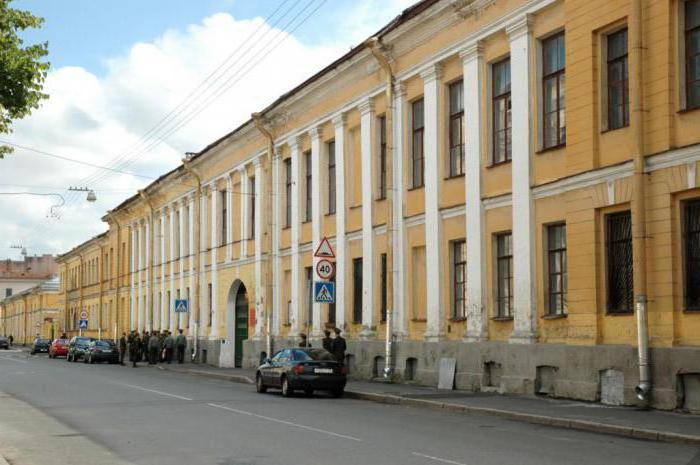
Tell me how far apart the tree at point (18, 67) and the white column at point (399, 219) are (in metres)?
13.9

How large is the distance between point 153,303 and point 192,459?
4785cm

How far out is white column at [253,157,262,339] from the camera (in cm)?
4025

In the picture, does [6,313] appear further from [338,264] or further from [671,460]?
[671,460]

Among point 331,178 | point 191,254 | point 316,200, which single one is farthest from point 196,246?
point 331,178

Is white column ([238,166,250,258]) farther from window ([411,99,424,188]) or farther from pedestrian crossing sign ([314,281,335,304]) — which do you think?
pedestrian crossing sign ([314,281,335,304])

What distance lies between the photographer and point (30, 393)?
25.8 meters

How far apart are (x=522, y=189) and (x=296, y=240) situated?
594 inches

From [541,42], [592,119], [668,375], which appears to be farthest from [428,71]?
[668,375]

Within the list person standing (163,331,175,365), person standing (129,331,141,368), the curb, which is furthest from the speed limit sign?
person standing (129,331,141,368)

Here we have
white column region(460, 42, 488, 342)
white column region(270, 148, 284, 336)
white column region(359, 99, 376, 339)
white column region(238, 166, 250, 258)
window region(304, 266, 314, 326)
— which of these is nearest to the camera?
white column region(460, 42, 488, 342)

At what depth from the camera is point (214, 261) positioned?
47531 millimetres

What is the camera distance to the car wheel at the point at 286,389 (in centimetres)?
2527

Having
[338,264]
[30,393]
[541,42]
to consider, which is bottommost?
[30,393]

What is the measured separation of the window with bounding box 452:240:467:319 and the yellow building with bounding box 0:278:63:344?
75.6 meters
